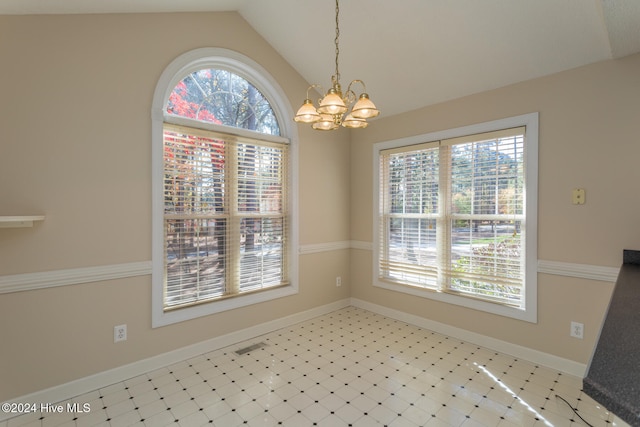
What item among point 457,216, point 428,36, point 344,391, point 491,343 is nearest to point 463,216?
point 457,216

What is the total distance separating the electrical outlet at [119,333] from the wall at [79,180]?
0.03 metres

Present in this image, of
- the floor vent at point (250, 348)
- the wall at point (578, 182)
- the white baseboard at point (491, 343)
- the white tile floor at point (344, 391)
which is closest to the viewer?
the white tile floor at point (344, 391)

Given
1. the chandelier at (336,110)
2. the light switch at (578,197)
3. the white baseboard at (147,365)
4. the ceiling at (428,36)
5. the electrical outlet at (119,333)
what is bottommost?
the white baseboard at (147,365)

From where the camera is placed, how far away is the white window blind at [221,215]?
2887 millimetres

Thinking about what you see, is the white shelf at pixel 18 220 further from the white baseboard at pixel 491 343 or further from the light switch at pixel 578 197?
the light switch at pixel 578 197

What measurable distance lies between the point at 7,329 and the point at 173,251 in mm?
1153

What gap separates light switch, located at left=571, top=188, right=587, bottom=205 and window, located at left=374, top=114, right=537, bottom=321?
273 mm

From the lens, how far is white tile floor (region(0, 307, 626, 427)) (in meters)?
2.07

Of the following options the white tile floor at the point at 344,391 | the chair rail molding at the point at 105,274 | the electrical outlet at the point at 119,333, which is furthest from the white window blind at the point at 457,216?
the electrical outlet at the point at 119,333

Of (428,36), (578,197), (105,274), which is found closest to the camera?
(105,274)

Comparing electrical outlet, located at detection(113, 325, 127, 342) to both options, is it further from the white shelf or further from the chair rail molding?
the white shelf

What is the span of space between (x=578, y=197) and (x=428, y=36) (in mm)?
1818

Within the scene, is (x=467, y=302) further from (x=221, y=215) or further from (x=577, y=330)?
(x=221, y=215)

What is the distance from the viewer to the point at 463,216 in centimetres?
328
